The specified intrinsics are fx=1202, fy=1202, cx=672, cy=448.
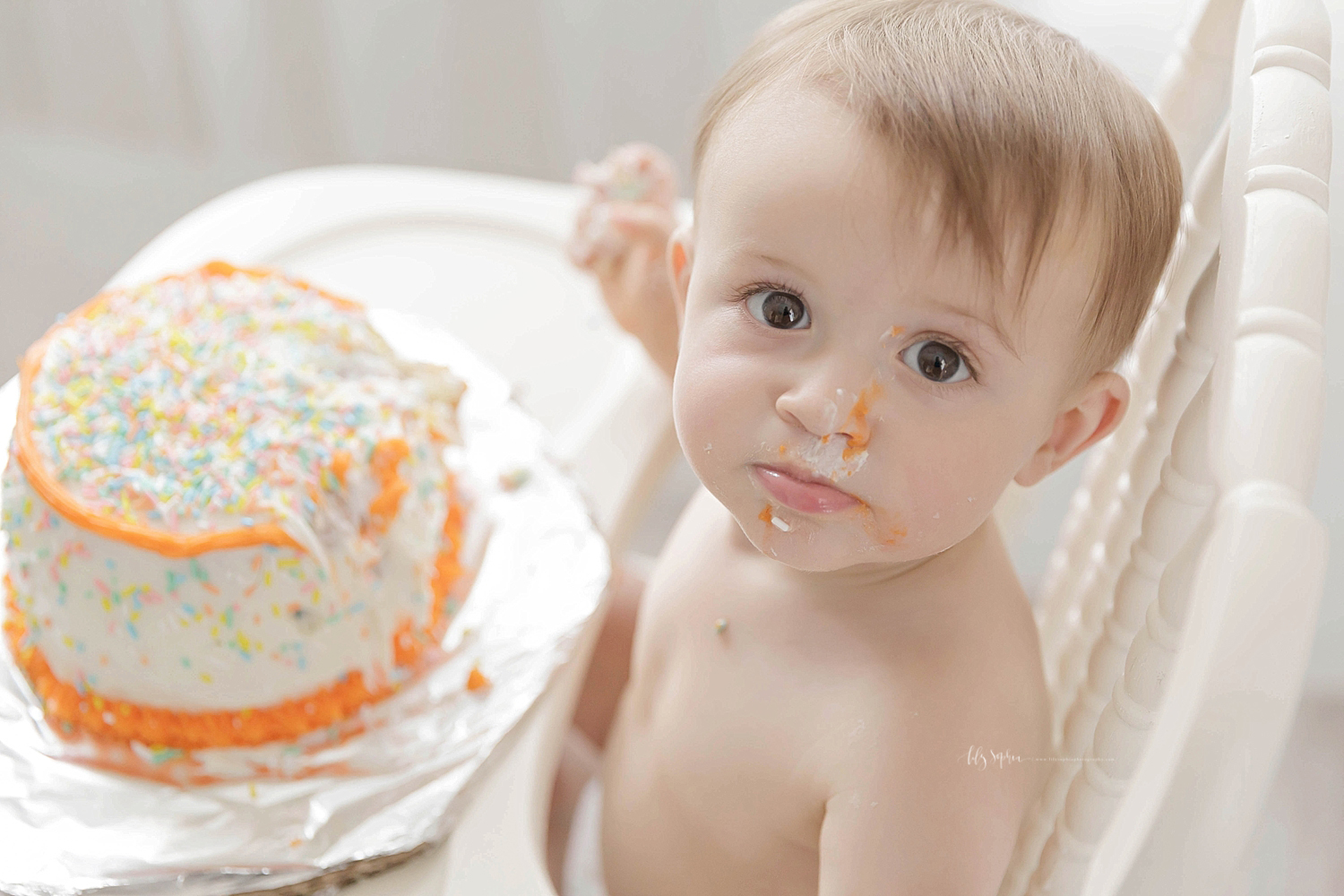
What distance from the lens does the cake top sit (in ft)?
2.41

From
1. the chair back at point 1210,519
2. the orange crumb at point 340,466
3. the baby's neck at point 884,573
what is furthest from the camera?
the orange crumb at point 340,466

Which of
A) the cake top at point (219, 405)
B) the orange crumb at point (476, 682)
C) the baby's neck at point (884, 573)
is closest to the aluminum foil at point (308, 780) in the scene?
the orange crumb at point (476, 682)

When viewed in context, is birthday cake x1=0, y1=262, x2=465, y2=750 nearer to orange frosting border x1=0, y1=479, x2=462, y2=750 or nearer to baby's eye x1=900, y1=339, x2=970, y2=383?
orange frosting border x1=0, y1=479, x2=462, y2=750

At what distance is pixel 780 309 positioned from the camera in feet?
1.82

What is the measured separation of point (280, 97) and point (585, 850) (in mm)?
1376

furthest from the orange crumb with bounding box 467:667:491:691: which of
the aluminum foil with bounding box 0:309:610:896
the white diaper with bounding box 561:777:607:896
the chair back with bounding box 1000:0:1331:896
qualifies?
the chair back with bounding box 1000:0:1331:896

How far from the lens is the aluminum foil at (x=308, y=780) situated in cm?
70

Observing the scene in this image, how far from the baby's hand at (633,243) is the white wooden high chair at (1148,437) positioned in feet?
0.25

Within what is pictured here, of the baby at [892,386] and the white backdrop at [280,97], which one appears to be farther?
the white backdrop at [280,97]

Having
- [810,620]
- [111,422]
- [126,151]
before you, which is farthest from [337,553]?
[126,151]

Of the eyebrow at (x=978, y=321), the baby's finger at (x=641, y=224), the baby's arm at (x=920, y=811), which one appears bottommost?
the baby's arm at (x=920, y=811)

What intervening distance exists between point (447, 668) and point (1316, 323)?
0.59 meters

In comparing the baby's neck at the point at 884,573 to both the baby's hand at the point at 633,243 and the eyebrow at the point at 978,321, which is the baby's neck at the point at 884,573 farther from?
the baby's hand at the point at 633,243

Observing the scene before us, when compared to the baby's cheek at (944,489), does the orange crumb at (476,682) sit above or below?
below
